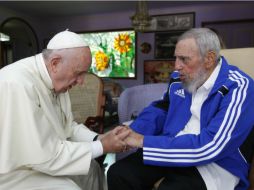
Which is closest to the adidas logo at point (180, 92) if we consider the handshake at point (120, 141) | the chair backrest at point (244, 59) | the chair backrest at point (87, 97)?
the handshake at point (120, 141)

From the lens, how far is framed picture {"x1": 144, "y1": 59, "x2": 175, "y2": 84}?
7.50 m

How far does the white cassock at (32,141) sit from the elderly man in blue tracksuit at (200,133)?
13.2 inches

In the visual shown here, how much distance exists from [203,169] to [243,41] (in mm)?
6067

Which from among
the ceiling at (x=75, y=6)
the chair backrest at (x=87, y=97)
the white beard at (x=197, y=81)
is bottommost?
the chair backrest at (x=87, y=97)

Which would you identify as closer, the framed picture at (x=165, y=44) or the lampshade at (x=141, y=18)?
the lampshade at (x=141, y=18)

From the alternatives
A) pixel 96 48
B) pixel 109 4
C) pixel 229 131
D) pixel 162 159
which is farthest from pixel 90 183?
pixel 96 48

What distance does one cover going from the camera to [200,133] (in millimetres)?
1445

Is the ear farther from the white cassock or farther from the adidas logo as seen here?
the white cassock

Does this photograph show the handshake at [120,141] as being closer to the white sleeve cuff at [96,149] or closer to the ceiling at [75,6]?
the white sleeve cuff at [96,149]

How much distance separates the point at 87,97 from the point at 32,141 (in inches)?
61.0

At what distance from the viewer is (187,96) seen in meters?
1.74

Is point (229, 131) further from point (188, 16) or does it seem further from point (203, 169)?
point (188, 16)

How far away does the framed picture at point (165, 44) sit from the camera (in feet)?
24.5

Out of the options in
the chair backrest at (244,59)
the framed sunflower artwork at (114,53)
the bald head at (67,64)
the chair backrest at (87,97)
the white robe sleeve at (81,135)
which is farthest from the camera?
the framed sunflower artwork at (114,53)
